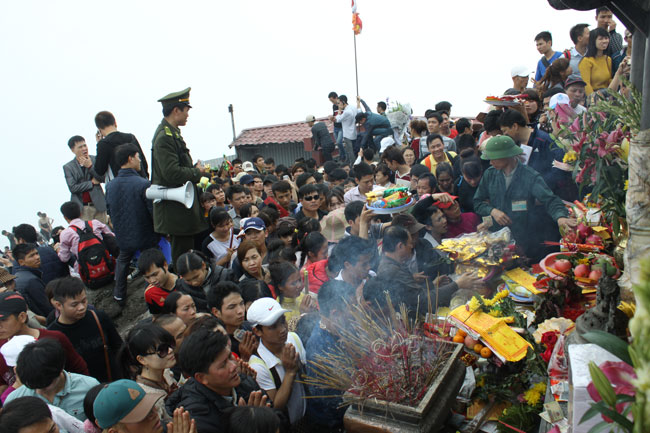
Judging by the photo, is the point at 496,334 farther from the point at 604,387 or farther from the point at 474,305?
the point at 604,387

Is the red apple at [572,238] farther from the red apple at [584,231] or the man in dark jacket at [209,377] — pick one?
Result: the man in dark jacket at [209,377]

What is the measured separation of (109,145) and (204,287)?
7.94 ft

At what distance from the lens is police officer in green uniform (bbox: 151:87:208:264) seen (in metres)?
4.88

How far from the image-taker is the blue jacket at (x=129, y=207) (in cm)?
525

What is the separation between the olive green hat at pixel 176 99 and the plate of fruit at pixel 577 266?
3.67m

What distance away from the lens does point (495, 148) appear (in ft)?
13.4

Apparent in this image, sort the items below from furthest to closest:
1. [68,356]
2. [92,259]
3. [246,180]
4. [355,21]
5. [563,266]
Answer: [355,21] < [246,180] < [92,259] < [68,356] < [563,266]

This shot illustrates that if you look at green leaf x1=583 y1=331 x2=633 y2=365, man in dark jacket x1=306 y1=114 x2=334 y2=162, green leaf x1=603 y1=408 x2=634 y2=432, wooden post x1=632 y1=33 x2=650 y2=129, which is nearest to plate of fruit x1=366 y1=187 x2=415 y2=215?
wooden post x1=632 y1=33 x2=650 y2=129

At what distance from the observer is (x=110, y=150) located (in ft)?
18.6

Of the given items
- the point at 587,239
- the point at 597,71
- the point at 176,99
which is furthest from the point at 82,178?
the point at 597,71

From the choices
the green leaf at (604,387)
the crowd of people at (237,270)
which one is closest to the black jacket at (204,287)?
the crowd of people at (237,270)

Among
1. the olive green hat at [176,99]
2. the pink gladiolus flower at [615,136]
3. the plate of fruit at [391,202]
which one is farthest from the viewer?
the olive green hat at [176,99]

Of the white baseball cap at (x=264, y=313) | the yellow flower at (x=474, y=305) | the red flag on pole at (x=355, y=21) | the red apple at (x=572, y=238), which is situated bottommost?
the yellow flower at (x=474, y=305)

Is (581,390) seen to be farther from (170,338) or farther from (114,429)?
(170,338)
